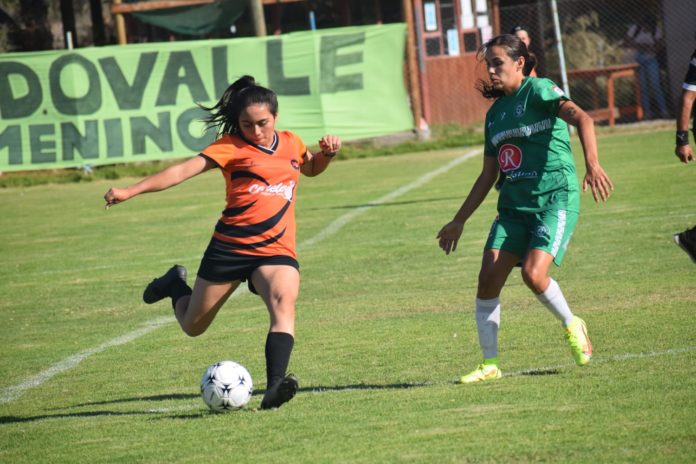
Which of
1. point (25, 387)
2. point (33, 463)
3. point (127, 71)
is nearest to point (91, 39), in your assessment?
point (127, 71)

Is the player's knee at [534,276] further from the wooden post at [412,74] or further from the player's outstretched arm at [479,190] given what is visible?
the wooden post at [412,74]

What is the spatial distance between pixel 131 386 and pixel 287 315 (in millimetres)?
1468

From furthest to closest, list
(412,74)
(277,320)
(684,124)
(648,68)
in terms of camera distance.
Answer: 1. (648,68)
2. (412,74)
3. (684,124)
4. (277,320)

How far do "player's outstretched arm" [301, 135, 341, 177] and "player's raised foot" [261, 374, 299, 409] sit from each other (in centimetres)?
133

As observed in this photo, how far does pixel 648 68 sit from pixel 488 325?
19670 millimetres

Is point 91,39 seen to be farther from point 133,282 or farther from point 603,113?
point 133,282

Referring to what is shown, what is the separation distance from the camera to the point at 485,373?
6.58m

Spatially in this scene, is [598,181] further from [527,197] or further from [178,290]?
[178,290]

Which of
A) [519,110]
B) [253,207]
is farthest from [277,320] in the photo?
[519,110]

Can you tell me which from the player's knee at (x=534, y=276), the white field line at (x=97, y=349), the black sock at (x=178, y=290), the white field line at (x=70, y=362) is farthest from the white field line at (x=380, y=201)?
the player's knee at (x=534, y=276)

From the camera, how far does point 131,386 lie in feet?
24.2

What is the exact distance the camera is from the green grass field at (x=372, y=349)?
17.7 ft

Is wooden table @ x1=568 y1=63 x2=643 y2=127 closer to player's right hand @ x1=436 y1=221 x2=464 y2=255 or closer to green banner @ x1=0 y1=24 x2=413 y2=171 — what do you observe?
green banner @ x1=0 y1=24 x2=413 y2=171

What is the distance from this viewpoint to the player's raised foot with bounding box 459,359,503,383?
6551mm
